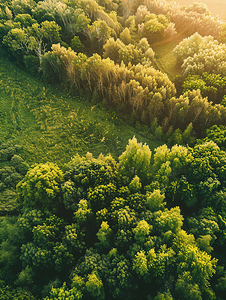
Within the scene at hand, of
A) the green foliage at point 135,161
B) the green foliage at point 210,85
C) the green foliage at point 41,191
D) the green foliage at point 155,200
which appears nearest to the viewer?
the green foliage at point 155,200

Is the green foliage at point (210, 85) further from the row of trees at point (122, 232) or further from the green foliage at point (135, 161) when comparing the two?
the green foliage at point (135, 161)

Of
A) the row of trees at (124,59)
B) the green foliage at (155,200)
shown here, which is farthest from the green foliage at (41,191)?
the row of trees at (124,59)

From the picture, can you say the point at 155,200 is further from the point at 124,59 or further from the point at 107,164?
the point at 124,59

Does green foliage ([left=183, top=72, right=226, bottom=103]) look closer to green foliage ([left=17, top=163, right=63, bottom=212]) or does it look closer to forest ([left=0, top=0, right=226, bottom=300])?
forest ([left=0, top=0, right=226, bottom=300])

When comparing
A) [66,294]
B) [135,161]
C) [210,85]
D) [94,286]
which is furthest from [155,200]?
[210,85]

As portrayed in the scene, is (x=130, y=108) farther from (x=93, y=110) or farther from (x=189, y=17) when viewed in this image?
(x=189, y=17)

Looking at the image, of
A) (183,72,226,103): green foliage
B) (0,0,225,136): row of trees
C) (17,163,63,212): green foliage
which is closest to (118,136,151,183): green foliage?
(17,163,63,212): green foliage

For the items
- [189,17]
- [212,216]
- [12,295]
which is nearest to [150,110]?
[212,216]
